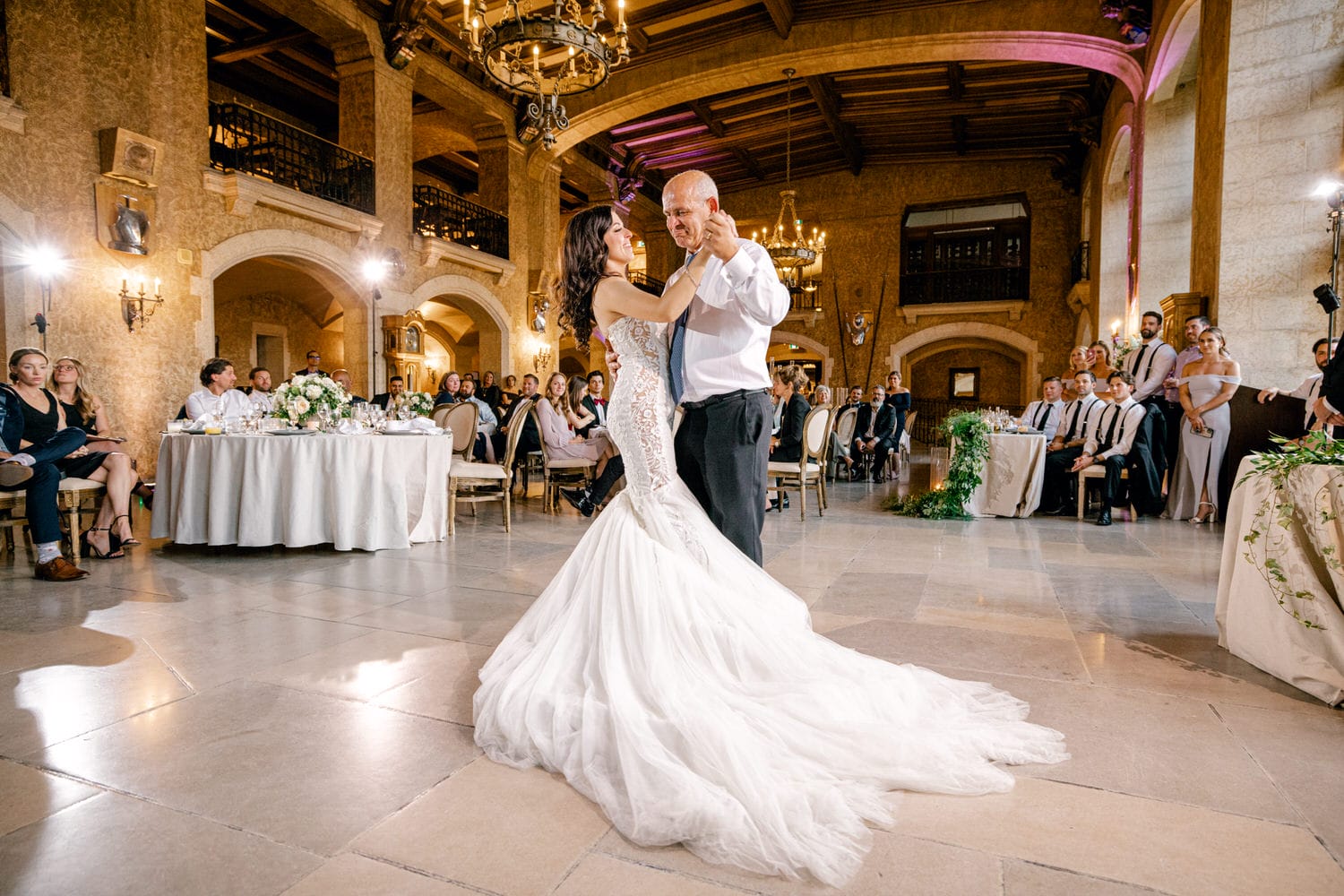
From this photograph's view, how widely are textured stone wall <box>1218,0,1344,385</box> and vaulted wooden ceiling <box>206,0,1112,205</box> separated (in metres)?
4.30

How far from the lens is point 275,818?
1.41 m

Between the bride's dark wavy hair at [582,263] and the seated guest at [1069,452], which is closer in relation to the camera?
the bride's dark wavy hair at [582,263]

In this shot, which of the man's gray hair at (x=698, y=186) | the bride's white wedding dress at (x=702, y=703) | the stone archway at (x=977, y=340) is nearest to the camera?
the bride's white wedding dress at (x=702, y=703)

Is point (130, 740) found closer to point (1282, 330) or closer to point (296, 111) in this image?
point (1282, 330)

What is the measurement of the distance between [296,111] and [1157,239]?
12.9 m

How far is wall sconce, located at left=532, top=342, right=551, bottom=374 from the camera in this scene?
497 inches

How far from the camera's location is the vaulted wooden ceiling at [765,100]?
30.7 feet

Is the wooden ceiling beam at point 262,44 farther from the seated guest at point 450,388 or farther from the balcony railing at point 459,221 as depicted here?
the seated guest at point 450,388

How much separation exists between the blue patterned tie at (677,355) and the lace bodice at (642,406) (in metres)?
0.02

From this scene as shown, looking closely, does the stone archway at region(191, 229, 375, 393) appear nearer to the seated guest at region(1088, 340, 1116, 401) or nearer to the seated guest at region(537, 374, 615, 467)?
the seated guest at region(537, 374, 615, 467)

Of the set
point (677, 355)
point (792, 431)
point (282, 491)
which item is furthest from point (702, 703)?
point (792, 431)

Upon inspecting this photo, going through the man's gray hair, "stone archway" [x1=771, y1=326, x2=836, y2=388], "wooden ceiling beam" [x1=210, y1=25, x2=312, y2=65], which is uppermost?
"wooden ceiling beam" [x1=210, y1=25, x2=312, y2=65]

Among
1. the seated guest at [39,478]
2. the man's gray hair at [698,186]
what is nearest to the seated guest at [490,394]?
the seated guest at [39,478]

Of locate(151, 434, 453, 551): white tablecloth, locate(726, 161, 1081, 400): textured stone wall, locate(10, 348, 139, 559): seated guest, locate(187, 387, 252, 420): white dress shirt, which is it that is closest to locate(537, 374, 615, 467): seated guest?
locate(151, 434, 453, 551): white tablecloth
